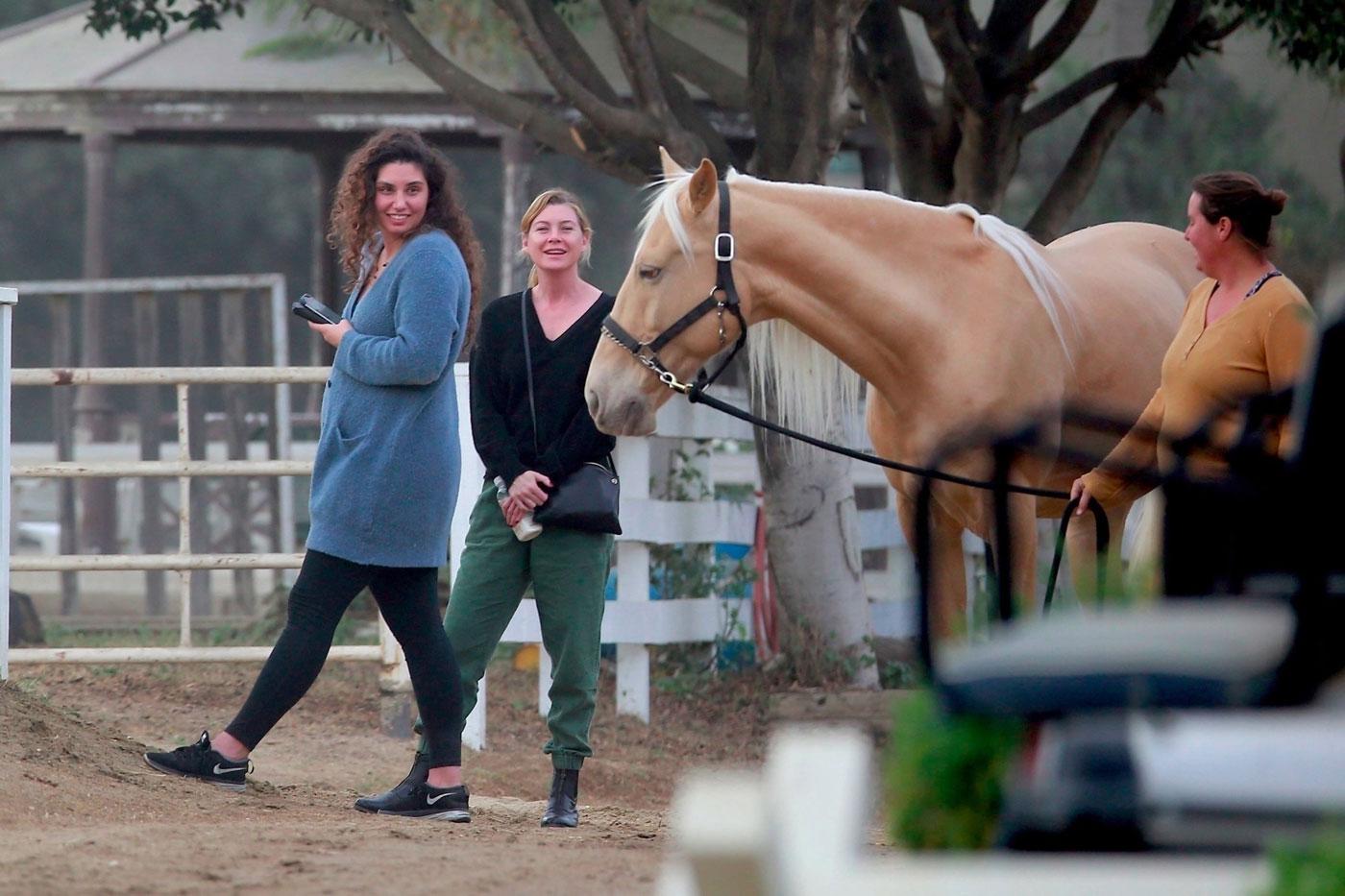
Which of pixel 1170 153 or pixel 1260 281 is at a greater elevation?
pixel 1170 153

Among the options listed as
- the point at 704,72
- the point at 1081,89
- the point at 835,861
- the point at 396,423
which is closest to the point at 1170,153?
the point at 704,72

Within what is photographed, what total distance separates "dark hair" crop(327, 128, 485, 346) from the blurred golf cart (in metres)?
3.29

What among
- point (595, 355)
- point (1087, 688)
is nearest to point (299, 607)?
point (595, 355)

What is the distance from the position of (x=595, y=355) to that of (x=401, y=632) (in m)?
0.99

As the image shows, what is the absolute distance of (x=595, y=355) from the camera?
5.09 meters

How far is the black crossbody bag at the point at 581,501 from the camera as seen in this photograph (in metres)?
5.25

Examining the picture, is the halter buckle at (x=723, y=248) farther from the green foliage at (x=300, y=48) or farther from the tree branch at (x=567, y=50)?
the green foliage at (x=300, y=48)

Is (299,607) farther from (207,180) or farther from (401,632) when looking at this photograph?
(207,180)

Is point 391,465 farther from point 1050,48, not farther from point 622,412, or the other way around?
point 1050,48

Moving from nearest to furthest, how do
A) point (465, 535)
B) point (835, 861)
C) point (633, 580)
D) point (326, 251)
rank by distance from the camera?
point (835, 861)
point (465, 535)
point (633, 580)
point (326, 251)

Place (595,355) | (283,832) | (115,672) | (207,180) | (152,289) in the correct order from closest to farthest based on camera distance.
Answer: (283,832) < (595,355) < (115,672) < (152,289) < (207,180)

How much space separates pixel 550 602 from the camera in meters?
5.39

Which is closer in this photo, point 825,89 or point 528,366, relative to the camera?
point 528,366

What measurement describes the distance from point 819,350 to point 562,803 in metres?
1.60
